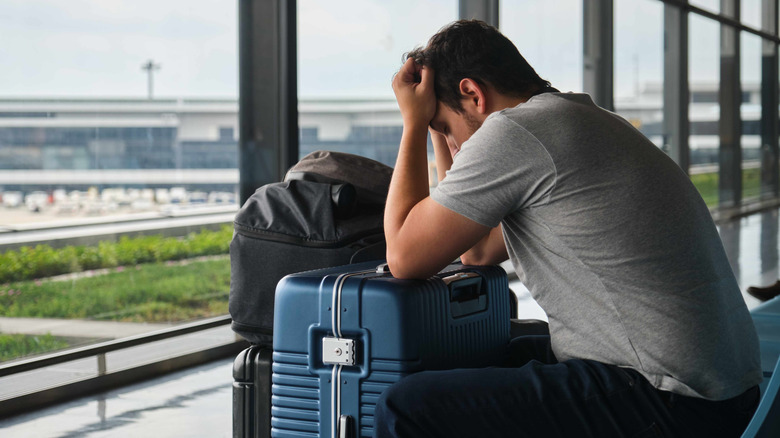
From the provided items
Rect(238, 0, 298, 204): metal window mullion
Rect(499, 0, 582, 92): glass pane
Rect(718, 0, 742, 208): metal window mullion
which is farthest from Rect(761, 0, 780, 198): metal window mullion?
Rect(238, 0, 298, 204): metal window mullion

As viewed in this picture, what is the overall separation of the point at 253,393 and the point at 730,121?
11090mm

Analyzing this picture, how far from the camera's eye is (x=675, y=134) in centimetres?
931

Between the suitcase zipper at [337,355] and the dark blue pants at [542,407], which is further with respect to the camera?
the suitcase zipper at [337,355]

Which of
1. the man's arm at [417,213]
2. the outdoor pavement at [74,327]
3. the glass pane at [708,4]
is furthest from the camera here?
the glass pane at [708,4]

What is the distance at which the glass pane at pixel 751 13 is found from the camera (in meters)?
11.0

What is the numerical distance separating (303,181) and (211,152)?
1.98 m

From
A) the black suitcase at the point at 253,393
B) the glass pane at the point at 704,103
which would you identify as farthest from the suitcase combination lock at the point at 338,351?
the glass pane at the point at 704,103

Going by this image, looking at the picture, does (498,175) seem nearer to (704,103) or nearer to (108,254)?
(108,254)

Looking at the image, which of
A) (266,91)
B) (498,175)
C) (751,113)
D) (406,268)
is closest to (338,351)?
(406,268)

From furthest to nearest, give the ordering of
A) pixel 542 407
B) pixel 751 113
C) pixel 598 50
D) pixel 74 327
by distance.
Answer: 1. pixel 751 113
2. pixel 598 50
3. pixel 74 327
4. pixel 542 407

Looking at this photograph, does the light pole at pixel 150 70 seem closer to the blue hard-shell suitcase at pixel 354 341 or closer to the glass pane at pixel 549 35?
the blue hard-shell suitcase at pixel 354 341

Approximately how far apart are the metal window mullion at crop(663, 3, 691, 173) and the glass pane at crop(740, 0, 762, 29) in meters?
2.42

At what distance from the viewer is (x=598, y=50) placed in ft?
22.5

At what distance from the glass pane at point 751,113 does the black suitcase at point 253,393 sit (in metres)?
11.4
